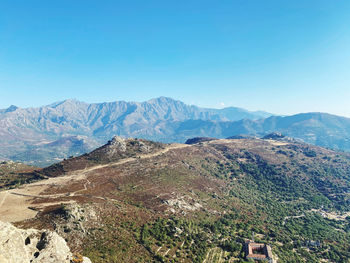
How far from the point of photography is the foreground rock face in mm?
24392

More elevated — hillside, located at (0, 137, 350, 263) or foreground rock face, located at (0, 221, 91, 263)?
foreground rock face, located at (0, 221, 91, 263)

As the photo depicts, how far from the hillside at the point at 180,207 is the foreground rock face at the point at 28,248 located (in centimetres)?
2007

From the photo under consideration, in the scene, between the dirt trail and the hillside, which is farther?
the dirt trail

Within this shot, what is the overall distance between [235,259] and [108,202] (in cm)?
5177

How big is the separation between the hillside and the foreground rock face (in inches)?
790

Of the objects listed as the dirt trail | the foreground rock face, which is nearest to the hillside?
the dirt trail

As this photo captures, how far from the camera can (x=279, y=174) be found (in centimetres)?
18425

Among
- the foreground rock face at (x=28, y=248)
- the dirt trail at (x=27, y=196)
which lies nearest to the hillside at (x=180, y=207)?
the dirt trail at (x=27, y=196)

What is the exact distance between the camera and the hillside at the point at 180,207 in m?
62.0

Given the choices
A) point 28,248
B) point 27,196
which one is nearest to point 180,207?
point 27,196

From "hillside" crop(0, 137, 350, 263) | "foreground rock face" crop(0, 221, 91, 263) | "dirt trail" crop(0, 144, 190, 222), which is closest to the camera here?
"foreground rock face" crop(0, 221, 91, 263)

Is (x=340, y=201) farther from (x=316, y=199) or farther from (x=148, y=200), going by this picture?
(x=148, y=200)

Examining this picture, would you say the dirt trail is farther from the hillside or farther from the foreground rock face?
the foreground rock face

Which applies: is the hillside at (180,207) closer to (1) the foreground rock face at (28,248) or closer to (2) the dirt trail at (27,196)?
(2) the dirt trail at (27,196)
